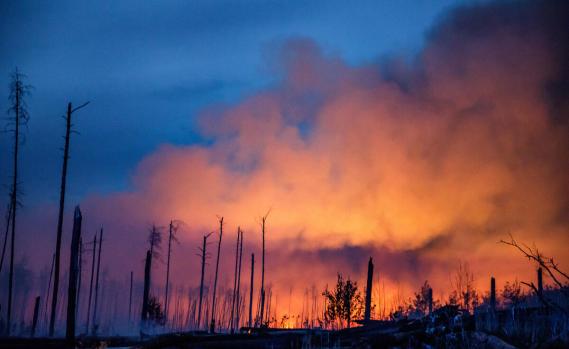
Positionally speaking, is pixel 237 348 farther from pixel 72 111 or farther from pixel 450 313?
pixel 72 111

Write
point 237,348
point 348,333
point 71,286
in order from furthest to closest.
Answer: point 71,286 < point 348,333 < point 237,348

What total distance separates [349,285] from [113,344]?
83.3 ft

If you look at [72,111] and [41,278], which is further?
[41,278]

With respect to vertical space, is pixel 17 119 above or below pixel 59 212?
above

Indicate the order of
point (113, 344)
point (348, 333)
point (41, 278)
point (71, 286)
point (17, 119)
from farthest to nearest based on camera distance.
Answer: point (41, 278)
point (17, 119)
point (113, 344)
point (71, 286)
point (348, 333)

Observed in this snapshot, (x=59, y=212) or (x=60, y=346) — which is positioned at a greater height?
(x=59, y=212)

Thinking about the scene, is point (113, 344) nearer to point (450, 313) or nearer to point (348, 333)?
point (348, 333)

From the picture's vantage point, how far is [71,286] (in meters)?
18.9

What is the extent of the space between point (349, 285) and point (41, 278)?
321 feet

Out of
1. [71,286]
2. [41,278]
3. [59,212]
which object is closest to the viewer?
[71,286]

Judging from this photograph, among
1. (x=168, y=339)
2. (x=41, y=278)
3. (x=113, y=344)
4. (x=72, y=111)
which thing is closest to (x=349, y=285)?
(x=113, y=344)

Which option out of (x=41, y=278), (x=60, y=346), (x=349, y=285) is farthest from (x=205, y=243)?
(x=41, y=278)

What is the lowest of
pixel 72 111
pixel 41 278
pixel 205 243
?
pixel 41 278

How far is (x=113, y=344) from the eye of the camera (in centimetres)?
2833
